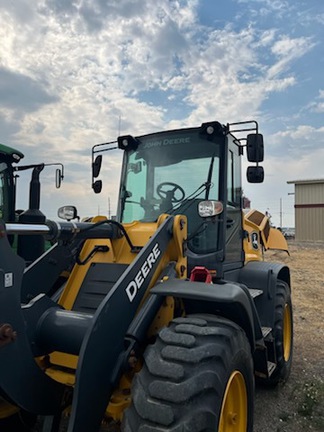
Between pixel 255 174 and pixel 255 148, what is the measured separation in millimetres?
324

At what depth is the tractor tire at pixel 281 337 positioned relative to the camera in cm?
459

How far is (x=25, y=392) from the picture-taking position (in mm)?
2455

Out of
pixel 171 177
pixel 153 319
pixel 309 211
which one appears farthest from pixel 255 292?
pixel 309 211

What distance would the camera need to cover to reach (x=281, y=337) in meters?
4.71

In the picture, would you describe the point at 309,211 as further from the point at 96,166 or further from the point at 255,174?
the point at 96,166

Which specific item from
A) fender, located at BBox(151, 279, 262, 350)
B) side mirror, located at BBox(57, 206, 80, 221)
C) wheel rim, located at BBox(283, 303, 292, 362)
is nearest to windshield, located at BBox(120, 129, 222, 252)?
side mirror, located at BBox(57, 206, 80, 221)

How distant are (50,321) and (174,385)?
3.32 ft

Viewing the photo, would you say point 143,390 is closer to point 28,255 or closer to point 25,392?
point 25,392

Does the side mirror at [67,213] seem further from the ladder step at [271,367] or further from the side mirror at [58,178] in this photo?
the side mirror at [58,178]

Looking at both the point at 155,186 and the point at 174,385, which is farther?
the point at 155,186

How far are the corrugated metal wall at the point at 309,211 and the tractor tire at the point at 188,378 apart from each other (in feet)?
84.7

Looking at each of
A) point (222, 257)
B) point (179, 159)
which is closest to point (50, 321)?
point (222, 257)

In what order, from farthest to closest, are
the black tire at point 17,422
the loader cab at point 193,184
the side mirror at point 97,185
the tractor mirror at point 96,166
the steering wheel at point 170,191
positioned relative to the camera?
1. the side mirror at point 97,185
2. the tractor mirror at point 96,166
3. the steering wheel at point 170,191
4. the loader cab at point 193,184
5. the black tire at point 17,422

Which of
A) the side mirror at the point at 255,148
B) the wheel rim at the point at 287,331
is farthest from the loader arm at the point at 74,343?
the wheel rim at the point at 287,331
